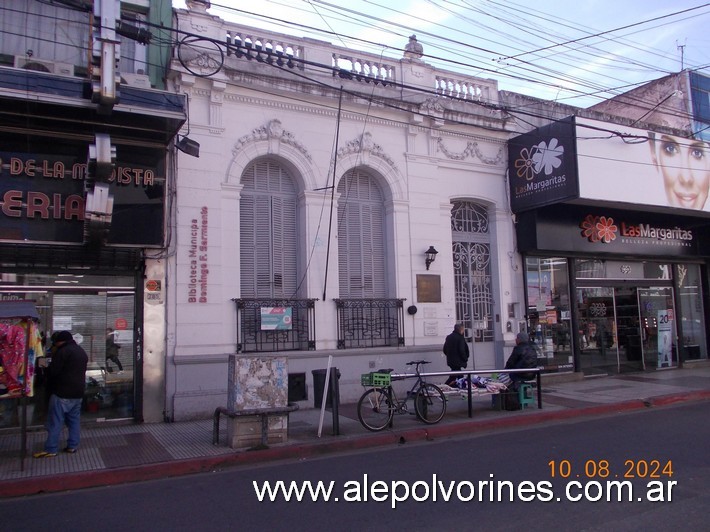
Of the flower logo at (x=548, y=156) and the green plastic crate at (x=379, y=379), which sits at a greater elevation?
the flower logo at (x=548, y=156)

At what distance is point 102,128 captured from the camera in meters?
10.5

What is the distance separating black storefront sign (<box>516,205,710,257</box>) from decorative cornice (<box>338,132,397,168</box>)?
4280 mm

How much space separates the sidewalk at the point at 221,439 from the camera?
757 centimetres

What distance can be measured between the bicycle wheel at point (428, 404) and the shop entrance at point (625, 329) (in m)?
7.29

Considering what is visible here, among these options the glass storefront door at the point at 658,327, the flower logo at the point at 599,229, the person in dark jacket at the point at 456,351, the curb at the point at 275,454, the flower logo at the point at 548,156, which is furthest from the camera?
the glass storefront door at the point at 658,327

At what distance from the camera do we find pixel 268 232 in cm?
1303

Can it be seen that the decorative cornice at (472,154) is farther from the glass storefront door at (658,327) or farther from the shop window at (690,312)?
the shop window at (690,312)

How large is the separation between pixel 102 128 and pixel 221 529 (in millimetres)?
7621

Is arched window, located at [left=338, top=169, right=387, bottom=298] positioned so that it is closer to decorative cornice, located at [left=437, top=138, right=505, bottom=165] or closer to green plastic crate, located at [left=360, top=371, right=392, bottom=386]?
decorative cornice, located at [left=437, top=138, right=505, bottom=165]

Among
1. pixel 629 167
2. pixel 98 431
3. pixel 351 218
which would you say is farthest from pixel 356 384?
pixel 629 167

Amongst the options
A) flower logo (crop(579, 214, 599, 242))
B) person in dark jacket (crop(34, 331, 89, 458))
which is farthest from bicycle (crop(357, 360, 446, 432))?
flower logo (crop(579, 214, 599, 242))

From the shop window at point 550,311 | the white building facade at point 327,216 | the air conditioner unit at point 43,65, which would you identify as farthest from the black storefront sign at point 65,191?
the shop window at point 550,311

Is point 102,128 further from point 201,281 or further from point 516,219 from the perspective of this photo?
point 516,219

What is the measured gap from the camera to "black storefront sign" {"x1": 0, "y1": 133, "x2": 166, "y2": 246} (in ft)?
33.4
